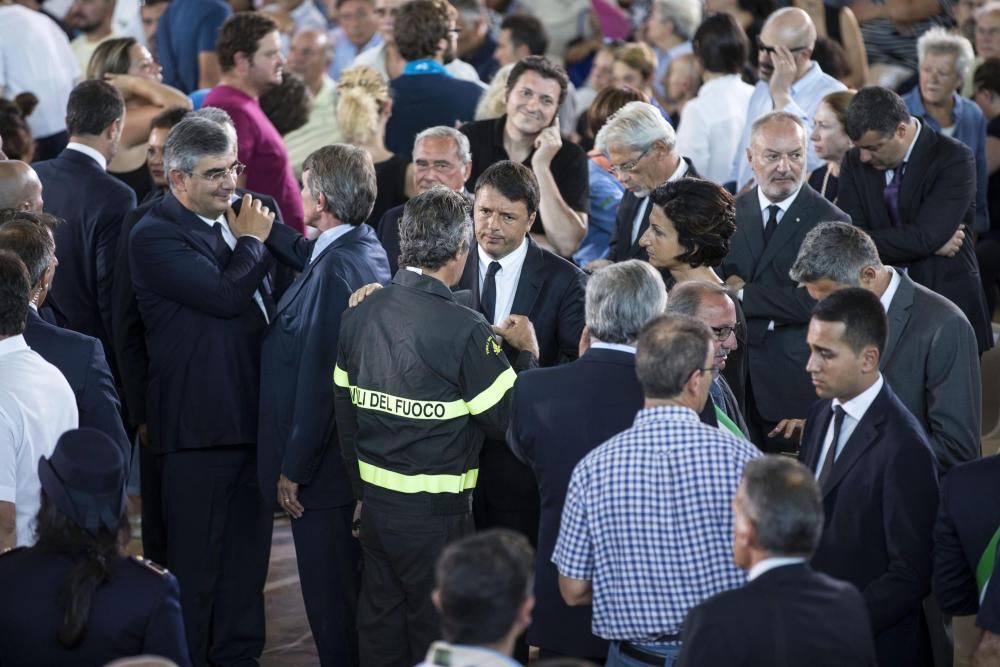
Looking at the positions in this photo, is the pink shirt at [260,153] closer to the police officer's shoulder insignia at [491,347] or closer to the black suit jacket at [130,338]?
the black suit jacket at [130,338]

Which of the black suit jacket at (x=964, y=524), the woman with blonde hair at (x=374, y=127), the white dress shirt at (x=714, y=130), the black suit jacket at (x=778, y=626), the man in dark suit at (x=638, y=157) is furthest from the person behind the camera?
the white dress shirt at (x=714, y=130)

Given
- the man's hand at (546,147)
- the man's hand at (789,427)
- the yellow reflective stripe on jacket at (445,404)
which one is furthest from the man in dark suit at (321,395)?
the man's hand at (789,427)

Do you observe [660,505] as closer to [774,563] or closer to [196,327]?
[774,563]

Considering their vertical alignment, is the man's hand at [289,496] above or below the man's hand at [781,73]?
below

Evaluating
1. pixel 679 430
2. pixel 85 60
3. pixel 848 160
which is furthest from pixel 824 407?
pixel 85 60

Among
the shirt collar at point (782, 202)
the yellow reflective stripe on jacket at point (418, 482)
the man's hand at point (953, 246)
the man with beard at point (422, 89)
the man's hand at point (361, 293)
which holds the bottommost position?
the yellow reflective stripe on jacket at point (418, 482)

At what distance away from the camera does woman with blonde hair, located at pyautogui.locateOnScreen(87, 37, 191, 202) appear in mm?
6266

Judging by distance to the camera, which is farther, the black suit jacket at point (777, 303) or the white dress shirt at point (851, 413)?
the black suit jacket at point (777, 303)

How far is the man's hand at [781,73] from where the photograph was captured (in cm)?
665

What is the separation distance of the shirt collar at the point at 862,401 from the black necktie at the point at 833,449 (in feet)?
0.17

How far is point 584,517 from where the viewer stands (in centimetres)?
318

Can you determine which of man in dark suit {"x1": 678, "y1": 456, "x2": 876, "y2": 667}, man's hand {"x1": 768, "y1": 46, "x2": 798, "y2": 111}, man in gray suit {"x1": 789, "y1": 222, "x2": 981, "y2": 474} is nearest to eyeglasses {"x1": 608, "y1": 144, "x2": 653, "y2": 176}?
man in gray suit {"x1": 789, "y1": 222, "x2": 981, "y2": 474}

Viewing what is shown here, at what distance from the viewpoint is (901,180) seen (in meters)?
5.54

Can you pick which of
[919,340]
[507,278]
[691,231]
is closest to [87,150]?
[507,278]
